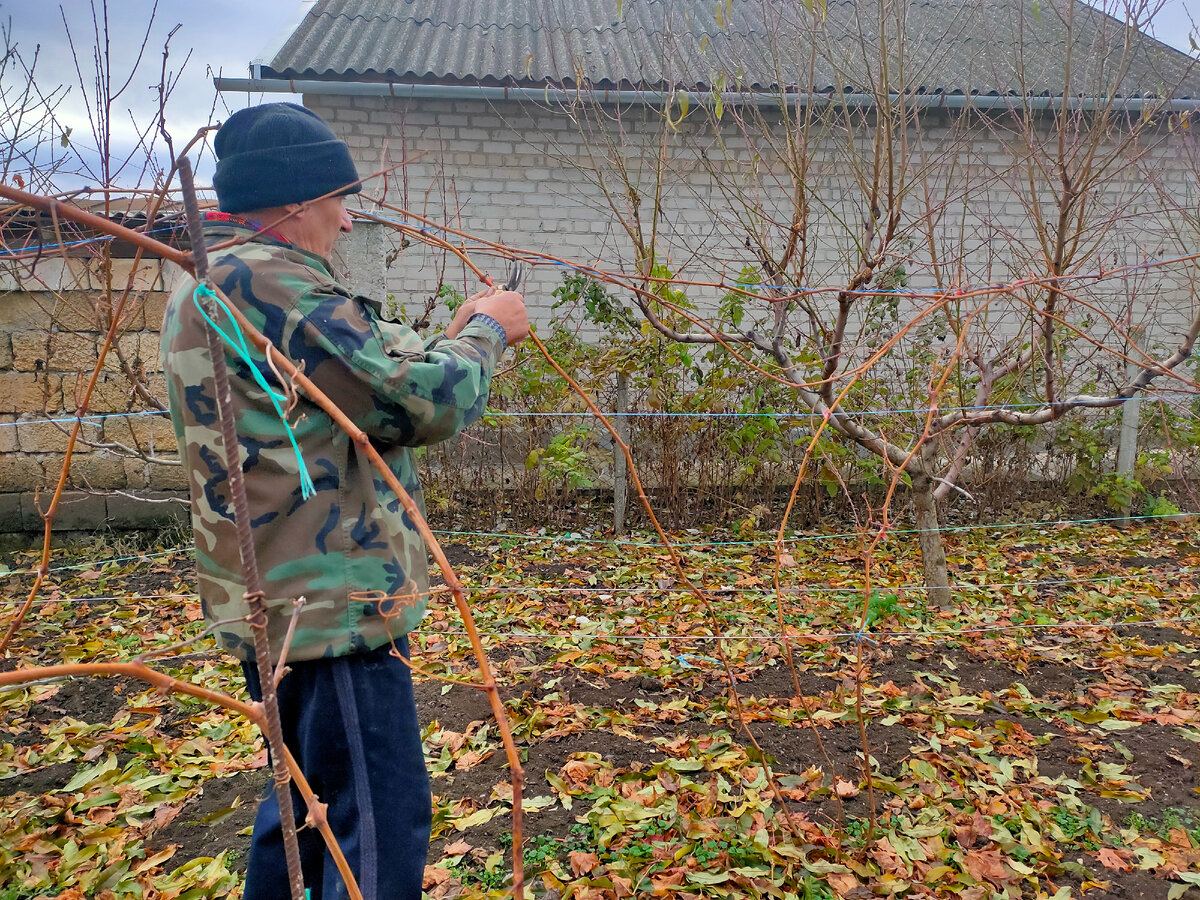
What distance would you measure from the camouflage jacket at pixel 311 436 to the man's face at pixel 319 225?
5 cm

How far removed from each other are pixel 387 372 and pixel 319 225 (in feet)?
1.23

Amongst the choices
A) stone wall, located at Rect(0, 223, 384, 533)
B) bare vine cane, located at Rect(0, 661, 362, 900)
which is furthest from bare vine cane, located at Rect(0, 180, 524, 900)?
stone wall, located at Rect(0, 223, 384, 533)

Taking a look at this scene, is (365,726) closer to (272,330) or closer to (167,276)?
(272,330)

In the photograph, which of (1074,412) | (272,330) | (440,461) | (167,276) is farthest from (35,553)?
(1074,412)

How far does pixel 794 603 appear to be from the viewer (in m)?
4.15

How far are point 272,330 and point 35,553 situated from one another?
16.4 ft

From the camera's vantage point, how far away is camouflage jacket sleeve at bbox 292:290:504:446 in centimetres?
138

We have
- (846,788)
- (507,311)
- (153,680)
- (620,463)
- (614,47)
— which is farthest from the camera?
(614,47)

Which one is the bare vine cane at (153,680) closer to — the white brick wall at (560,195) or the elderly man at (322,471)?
the elderly man at (322,471)

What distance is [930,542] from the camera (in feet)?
13.0

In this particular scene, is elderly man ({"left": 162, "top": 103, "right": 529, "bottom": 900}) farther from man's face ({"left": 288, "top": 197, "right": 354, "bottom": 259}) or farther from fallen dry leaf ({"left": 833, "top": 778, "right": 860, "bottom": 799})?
fallen dry leaf ({"left": 833, "top": 778, "right": 860, "bottom": 799})

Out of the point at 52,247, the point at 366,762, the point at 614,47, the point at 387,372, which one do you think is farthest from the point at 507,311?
the point at 614,47

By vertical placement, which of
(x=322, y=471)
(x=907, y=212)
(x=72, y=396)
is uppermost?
(x=907, y=212)

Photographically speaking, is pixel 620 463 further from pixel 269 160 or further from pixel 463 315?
pixel 269 160
